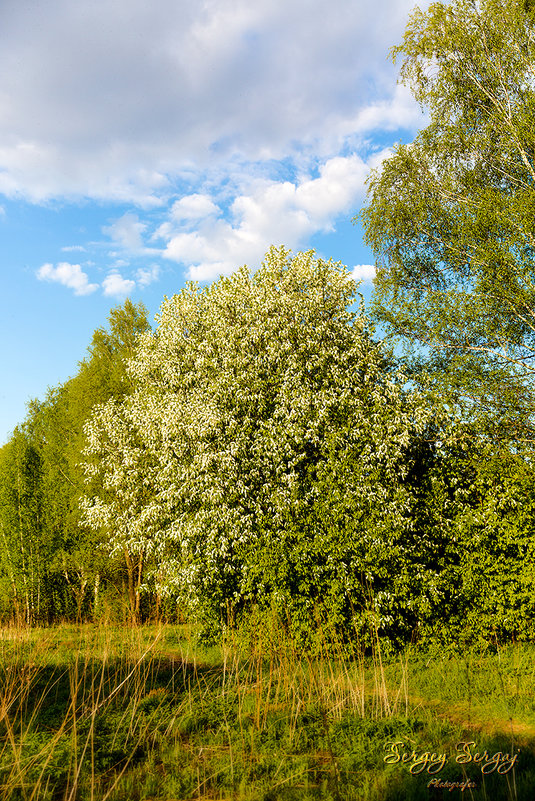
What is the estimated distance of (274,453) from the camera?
15.8 m

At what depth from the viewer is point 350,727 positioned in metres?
7.30

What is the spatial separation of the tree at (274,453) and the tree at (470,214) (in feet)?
6.41

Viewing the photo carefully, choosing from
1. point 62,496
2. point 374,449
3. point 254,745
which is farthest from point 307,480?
point 62,496

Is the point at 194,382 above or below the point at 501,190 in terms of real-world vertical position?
below

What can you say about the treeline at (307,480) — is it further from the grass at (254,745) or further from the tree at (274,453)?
the grass at (254,745)

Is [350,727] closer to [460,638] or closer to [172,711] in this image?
[172,711]

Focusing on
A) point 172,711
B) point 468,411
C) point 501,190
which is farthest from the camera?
point 501,190

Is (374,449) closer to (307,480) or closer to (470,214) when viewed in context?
(307,480)

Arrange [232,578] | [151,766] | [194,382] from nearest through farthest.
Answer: [151,766] < [232,578] < [194,382]

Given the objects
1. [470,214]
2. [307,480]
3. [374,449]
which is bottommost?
[307,480]

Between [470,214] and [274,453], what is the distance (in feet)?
33.6

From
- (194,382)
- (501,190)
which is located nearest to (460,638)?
(194,382)

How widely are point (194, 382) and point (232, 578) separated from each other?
24.0ft

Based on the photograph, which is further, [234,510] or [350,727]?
[234,510]
